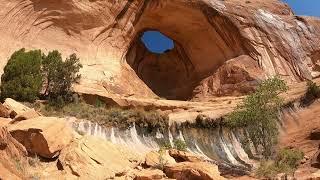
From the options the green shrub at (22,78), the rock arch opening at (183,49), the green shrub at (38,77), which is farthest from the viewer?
the rock arch opening at (183,49)

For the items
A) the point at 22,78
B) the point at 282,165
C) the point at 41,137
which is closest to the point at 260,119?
the point at 282,165

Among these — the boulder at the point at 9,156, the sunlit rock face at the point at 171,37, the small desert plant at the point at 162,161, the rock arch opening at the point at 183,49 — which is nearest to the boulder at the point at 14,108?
the boulder at the point at 9,156

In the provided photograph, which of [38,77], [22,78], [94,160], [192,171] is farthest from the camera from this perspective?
[38,77]

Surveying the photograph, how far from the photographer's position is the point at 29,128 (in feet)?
46.6

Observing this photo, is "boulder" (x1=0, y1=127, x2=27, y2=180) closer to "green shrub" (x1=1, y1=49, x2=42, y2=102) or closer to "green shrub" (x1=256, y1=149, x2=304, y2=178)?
"green shrub" (x1=256, y1=149, x2=304, y2=178)

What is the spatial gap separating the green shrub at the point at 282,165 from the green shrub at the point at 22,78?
1080 centimetres

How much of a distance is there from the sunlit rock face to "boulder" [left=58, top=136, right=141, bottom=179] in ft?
45.1

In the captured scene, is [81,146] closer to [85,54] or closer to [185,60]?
[85,54]

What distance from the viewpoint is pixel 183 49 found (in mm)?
37969

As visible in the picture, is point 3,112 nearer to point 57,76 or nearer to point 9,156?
point 9,156

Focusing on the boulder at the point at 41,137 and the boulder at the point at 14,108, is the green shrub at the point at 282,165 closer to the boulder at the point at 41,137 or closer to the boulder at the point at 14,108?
the boulder at the point at 41,137

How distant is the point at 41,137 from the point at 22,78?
11.8 meters

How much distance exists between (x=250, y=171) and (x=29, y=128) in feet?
31.7

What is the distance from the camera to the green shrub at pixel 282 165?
1850 cm
